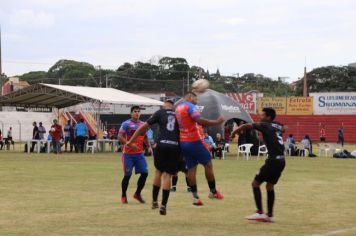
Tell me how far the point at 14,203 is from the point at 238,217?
4450mm

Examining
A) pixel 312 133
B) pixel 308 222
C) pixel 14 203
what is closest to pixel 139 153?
pixel 14 203

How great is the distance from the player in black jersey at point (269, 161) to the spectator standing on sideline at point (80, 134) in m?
26.1

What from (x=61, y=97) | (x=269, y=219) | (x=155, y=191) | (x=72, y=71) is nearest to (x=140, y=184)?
(x=155, y=191)

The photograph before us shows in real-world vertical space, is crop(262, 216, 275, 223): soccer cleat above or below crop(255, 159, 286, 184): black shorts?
below

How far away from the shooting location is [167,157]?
1102 centimetres

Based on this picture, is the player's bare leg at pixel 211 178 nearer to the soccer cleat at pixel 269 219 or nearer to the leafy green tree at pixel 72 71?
the soccer cleat at pixel 269 219

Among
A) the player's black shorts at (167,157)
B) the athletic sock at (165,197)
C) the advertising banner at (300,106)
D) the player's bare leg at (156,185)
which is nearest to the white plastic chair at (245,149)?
the player's bare leg at (156,185)

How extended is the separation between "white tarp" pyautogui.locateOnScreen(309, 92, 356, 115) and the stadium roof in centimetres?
2860

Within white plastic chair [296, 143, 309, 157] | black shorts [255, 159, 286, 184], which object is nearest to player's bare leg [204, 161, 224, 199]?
black shorts [255, 159, 286, 184]

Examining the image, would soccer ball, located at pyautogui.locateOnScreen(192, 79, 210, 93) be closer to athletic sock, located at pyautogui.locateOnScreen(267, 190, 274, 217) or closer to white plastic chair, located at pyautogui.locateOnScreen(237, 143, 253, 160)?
athletic sock, located at pyautogui.locateOnScreen(267, 190, 274, 217)

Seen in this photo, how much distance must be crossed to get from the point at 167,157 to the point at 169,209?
1.11m

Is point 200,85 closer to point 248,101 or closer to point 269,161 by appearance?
point 269,161

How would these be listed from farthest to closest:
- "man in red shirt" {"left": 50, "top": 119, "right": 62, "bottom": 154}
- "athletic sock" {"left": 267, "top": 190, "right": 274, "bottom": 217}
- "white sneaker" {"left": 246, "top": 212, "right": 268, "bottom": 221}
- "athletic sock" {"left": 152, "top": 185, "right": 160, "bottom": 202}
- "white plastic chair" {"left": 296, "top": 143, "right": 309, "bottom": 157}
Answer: "white plastic chair" {"left": 296, "top": 143, "right": 309, "bottom": 157}
"man in red shirt" {"left": 50, "top": 119, "right": 62, "bottom": 154}
"athletic sock" {"left": 152, "top": 185, "right": 160, "bottom": 202}
"athletic sock" {"left": 267, "top": 190, "right": 274, "bottom": 217}
"white sneaker" {"left": 246, "top": 212, "right": 268, "bottom": 221}

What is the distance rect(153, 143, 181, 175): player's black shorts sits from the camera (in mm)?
10953
